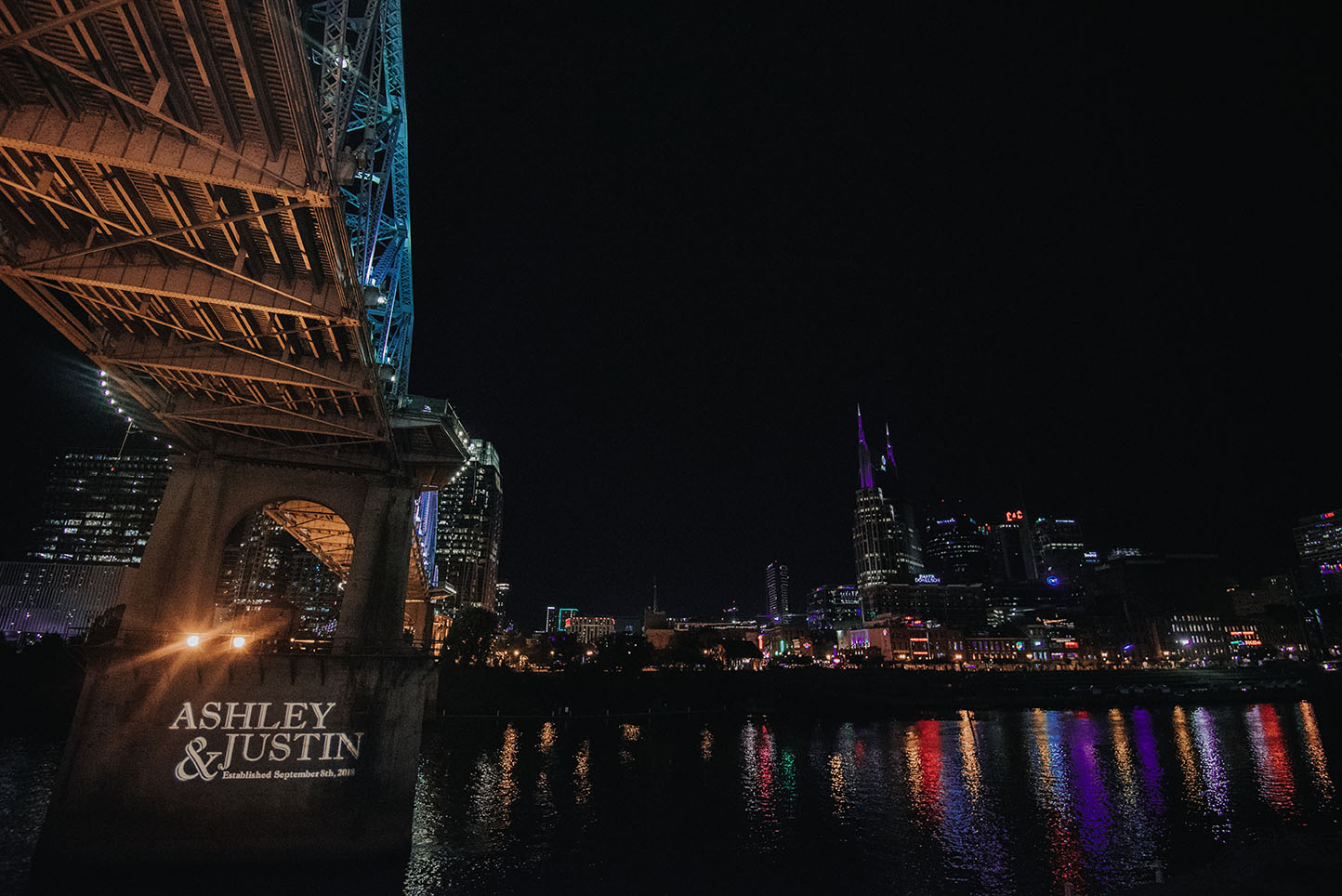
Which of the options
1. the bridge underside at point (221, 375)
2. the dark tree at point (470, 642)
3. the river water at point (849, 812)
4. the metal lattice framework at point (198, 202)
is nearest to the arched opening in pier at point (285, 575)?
the bridge underside at point (221, 375)

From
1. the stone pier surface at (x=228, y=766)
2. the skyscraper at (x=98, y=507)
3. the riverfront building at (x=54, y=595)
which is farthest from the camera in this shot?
the skyscraper at (x=98, y=507)

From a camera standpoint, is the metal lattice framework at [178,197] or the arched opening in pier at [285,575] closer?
the metal lattice framework at [178,197]

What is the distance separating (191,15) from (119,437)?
201 meters

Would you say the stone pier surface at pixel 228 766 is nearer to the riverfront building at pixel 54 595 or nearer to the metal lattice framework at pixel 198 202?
the metal lattice framework at pixel 198 202

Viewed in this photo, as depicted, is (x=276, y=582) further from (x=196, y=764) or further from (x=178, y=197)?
(x=178, y=197)

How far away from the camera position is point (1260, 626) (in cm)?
17038

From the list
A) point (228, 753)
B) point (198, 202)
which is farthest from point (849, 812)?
point (198, 202)

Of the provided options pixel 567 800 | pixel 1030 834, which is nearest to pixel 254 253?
pixel 567 800

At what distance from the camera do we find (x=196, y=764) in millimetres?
20859

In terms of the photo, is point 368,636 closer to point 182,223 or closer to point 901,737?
point 182,223

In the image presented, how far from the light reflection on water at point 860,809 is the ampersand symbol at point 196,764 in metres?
7.73

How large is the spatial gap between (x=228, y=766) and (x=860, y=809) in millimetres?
30410

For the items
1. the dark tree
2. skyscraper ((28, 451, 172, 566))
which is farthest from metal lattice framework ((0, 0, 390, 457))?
skyscraper ((28, 451, 172, 566))

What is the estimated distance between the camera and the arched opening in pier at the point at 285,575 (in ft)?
116
